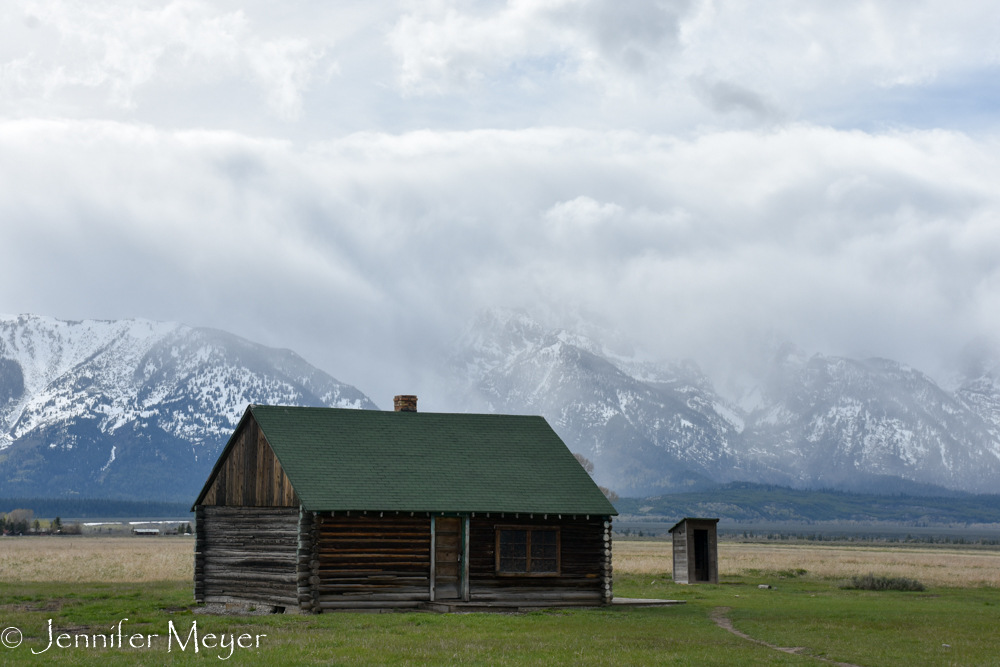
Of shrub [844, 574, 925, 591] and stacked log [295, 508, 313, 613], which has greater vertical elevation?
stacked log [295, 508, 313, 613]

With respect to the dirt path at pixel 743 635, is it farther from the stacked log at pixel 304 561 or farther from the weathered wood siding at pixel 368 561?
the stacked log at pixel 304 561

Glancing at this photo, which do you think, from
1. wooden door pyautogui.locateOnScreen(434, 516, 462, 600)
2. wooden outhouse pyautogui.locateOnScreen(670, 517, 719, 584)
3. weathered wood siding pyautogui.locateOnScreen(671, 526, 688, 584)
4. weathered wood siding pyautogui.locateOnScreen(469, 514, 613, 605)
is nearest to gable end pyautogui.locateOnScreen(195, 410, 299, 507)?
→ wooden door pyautogui.locateOnScreen(434, 516, 462, 600)

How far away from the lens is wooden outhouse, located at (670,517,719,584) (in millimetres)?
53125

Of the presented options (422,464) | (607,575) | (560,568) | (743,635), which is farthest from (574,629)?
(422,464)

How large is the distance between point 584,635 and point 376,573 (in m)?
10.4

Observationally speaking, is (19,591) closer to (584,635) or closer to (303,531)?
(303,531)

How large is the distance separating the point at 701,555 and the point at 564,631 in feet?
86.9

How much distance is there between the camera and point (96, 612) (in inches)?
1320

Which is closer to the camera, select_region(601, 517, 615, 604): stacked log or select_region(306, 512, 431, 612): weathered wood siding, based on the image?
select_region(306, 512, 431, 612): weathered wood siding

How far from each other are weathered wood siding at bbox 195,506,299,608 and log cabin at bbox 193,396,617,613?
0.18 ft

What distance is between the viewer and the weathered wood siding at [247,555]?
36.7 meters

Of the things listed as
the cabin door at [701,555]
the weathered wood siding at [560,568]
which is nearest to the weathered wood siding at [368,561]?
the weathered wood siding at [560,568]

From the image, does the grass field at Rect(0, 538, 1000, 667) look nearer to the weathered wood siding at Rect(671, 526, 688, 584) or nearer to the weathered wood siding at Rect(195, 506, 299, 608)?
the weathered wood siding at Rect(195, 506, 299, 608)

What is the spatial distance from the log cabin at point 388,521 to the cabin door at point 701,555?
48.8ft
